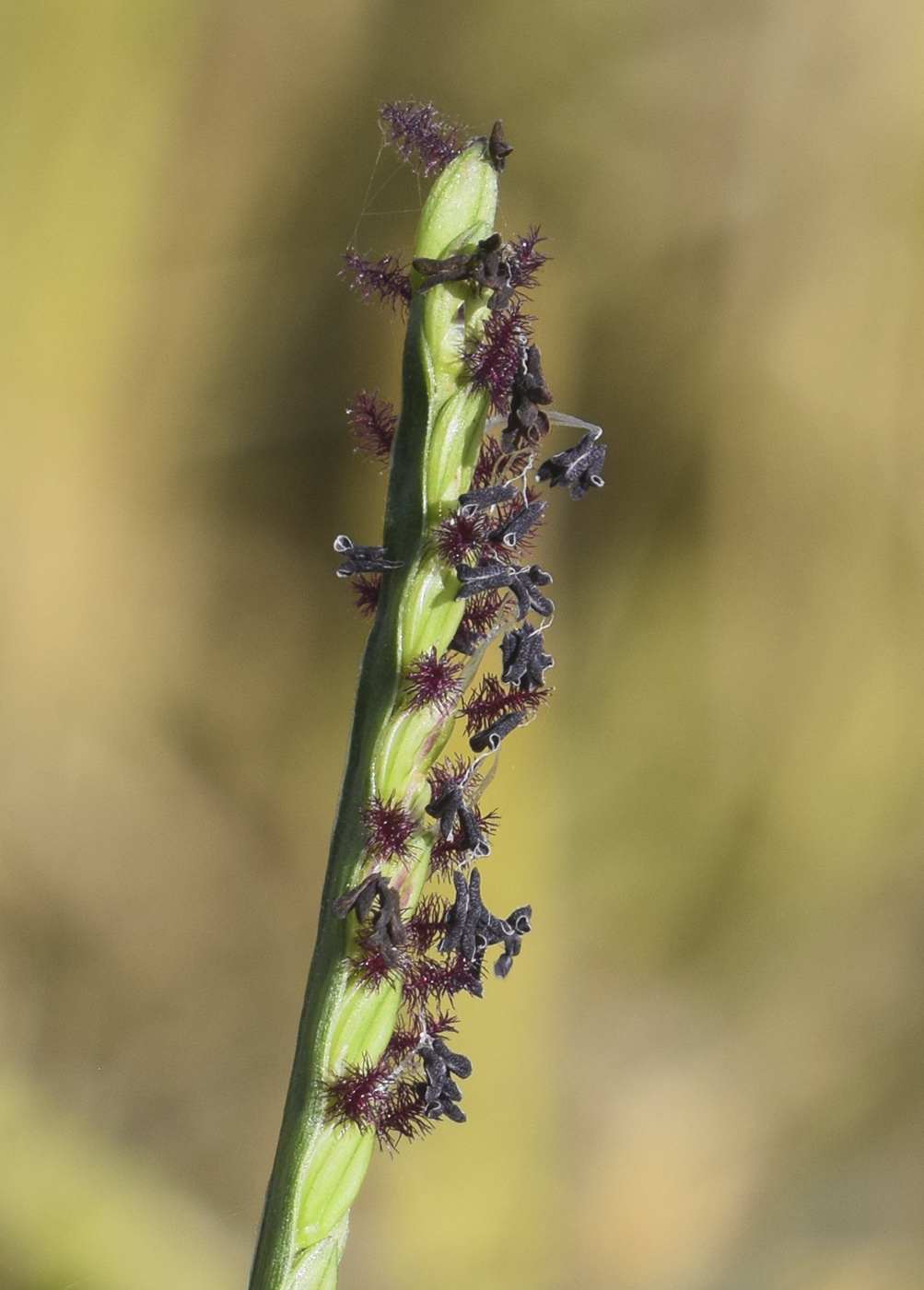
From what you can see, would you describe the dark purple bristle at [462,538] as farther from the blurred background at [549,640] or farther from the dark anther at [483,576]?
the blurred background at [549,640]

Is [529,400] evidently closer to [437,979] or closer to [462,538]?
[462,538]

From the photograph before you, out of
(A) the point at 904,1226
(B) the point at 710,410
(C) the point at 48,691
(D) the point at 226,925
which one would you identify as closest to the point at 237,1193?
(D) the point at 226,925

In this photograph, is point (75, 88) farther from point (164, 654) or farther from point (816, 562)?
point (816, 562)

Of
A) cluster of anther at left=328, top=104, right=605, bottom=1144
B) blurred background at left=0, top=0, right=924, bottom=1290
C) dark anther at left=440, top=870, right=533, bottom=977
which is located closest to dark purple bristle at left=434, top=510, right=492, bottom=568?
cluster of anther at left=328, top=104, right=605, bottom=1144

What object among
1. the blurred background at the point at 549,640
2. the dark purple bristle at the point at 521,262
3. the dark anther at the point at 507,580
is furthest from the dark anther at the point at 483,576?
the blurred background at the point at 549,640

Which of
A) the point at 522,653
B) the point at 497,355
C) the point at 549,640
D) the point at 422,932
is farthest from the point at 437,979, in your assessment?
the point at 549,640

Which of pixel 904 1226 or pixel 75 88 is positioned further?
pixel 904 1226
